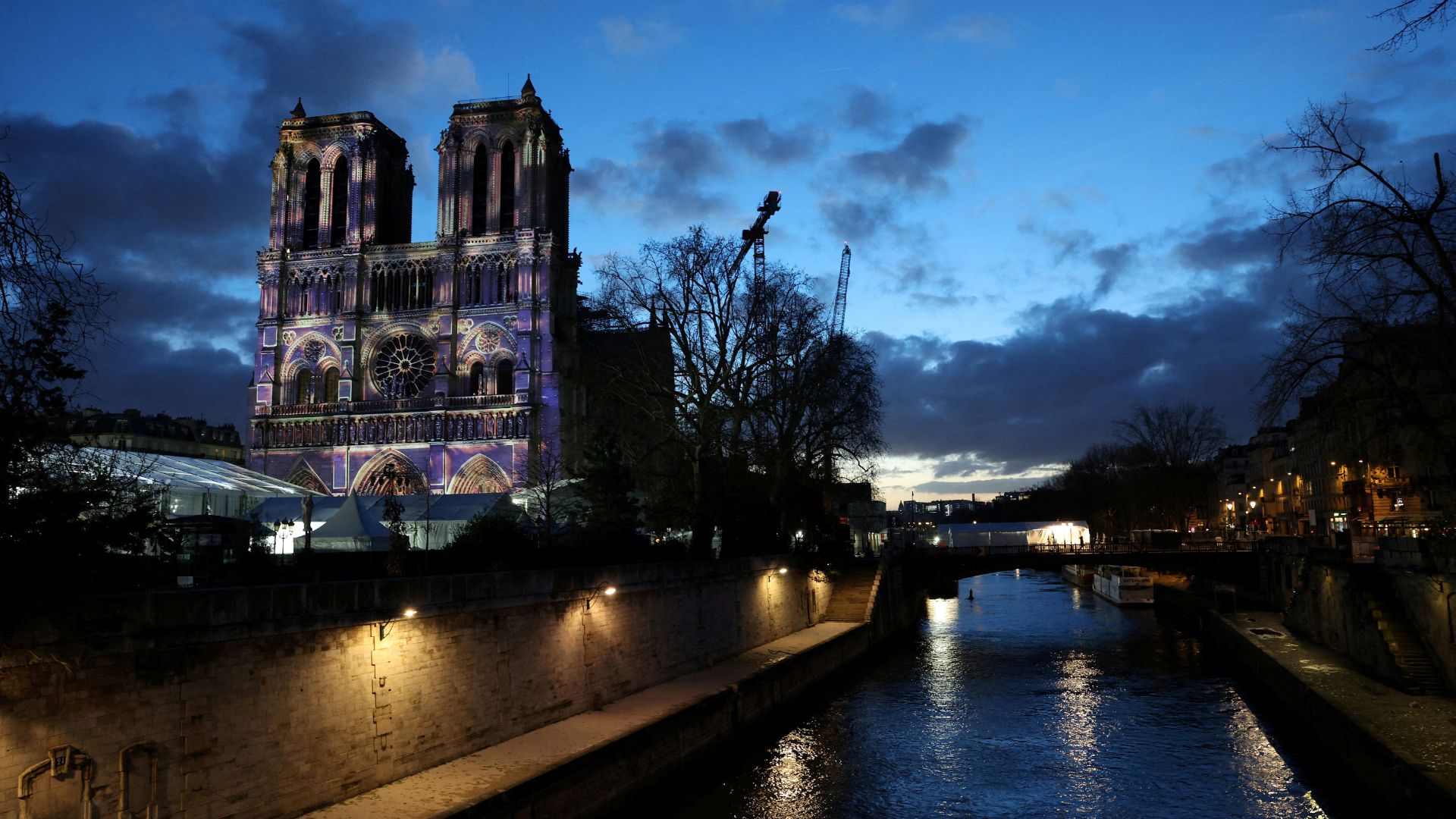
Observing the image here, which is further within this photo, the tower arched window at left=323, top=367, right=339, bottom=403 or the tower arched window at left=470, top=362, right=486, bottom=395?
the tower arched window at left=323, top=367, right=339, bottom=403

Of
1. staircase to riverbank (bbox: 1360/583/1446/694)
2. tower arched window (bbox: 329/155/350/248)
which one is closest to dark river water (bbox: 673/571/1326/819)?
staircase to riverbank (bbox: 1360/583/1446/694)

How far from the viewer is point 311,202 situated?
71750mm

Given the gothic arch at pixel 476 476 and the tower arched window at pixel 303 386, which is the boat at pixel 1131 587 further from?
the tower arched window at pixel 303 386

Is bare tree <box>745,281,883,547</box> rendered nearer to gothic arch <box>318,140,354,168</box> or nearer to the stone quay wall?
the stone quay wall

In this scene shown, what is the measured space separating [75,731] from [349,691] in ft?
13.9

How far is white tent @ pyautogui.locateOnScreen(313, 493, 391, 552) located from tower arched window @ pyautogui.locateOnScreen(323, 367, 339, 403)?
39.2 meters

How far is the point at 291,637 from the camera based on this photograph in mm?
13836

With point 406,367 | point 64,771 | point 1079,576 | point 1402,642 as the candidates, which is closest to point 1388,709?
point 1402,642

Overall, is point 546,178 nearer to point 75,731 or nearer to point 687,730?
point 687,730

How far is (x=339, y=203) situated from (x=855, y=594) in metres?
46.1

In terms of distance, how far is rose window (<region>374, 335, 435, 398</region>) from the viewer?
228ft

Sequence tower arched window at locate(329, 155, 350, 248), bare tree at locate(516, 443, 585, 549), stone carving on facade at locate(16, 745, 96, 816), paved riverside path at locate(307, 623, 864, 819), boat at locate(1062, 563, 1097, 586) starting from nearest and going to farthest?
1. stone carving on facade at locate(16, 745, 96, 816)
2. paved riverside path at locate(307, 623, 864, 819)
3. bare tree at locate(516, 443, 585, 549)
4. tower arched window at locate(329, 155, 350, 248)
5. boat at locate(1062, 563, 1097, 586)

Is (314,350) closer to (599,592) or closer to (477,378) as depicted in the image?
(477,378)

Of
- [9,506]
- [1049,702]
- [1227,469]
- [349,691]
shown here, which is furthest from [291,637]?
[1227,469]
